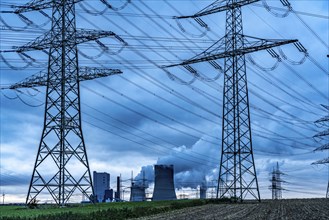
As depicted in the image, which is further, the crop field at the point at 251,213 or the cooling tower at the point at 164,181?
the cooling tower at the point at 164,181

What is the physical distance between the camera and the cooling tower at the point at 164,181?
12669 cm

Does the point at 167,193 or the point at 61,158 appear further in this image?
the point at 167,193

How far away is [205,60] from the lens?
5881 centimetres

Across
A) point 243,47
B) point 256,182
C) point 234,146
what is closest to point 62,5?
point 243,47

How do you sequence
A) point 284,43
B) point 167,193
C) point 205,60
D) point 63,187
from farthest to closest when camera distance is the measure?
point 167,193 < point 205,60 < point 284,43 < point 63,187

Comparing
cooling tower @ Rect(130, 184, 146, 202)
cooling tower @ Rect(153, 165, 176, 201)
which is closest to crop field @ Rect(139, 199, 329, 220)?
cooling tower @ Rect(153, 165, 176, 201)

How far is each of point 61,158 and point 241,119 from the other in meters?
21.4

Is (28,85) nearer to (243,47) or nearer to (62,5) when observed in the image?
(62,5)

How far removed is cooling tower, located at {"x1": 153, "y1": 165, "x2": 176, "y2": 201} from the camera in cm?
12669

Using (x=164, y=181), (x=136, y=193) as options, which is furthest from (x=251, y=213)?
(x=136, y=193)

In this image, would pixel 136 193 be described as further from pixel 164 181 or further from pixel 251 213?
pixel 251 213

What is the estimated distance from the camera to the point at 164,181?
128 metres

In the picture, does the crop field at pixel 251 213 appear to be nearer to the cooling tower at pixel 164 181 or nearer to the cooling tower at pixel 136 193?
the cooling tower at pixel 164 181

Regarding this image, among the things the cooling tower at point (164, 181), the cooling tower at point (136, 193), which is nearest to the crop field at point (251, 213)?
the cooling tower at point (164, 181)
